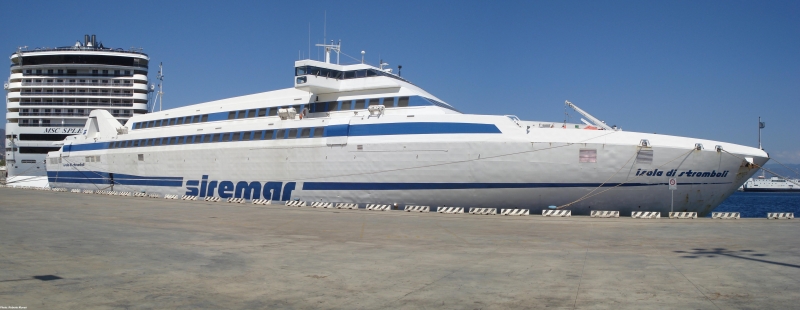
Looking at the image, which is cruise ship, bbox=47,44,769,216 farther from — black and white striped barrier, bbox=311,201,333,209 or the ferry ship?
the ferry ship

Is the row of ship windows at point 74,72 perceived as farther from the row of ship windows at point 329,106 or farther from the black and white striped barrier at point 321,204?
the black and white striped barrier at point 321,204

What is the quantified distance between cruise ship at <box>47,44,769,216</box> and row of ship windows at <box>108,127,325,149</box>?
2.7 inches

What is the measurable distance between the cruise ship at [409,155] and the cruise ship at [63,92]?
86.9 ft

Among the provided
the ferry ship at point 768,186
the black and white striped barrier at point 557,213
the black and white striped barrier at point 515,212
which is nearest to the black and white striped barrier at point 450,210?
the black and white striped barrier at point 515,212

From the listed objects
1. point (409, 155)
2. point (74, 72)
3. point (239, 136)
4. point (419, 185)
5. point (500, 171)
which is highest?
point (74, 72)

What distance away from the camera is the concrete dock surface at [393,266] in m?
7.16

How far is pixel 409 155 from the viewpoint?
2386 centimetres

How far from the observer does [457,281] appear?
848 centimetres

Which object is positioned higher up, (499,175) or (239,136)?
(239,136)

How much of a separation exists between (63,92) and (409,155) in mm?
47883

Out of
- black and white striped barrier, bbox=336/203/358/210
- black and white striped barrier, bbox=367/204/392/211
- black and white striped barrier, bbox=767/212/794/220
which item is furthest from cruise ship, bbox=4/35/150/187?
black and white striped barrier, bbox=767/212/794/220

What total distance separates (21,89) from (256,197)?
42.7 meters

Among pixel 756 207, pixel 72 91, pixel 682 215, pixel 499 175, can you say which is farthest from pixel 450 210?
pixel 72 91

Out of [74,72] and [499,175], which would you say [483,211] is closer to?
[499,175]
